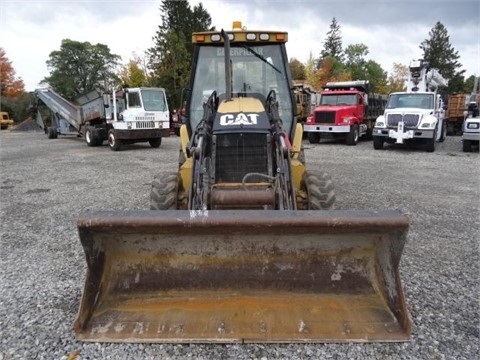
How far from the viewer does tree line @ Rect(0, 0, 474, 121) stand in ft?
126

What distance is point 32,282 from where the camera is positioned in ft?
12.3

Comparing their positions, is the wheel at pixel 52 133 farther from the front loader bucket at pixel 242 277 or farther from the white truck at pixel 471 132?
the front loader bucket at pixel 242 277

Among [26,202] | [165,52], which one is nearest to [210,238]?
[26,202]

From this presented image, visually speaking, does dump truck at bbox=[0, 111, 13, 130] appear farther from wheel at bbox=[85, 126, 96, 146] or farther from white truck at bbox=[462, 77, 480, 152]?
white truck at bbox=[462, 77, 480, 152]

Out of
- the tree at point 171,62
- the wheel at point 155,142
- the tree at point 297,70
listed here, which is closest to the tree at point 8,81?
the tree at point 171,62

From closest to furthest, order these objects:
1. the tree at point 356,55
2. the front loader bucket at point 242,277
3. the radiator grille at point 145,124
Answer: the front loader bucket at point 242,277 → the radiator grille at point 145,124 → the tree at point 356,55

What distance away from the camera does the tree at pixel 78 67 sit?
2183 inches

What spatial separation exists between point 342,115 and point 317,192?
1373 cm

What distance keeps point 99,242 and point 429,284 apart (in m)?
2.92

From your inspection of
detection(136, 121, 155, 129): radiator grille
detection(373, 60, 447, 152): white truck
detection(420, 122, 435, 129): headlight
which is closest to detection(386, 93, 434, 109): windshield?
detection(373, 60, 447, 152): white truck

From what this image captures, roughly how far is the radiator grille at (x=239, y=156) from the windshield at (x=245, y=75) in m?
1.18

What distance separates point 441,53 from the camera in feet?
184

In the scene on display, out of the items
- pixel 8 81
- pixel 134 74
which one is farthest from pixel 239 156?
pixel 8 81

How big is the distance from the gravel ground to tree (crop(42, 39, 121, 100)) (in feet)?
162
